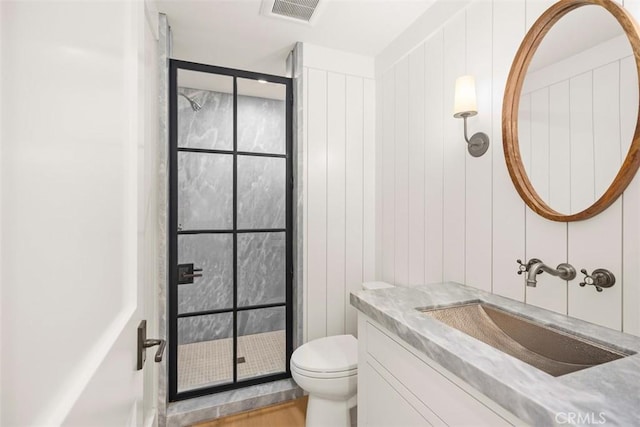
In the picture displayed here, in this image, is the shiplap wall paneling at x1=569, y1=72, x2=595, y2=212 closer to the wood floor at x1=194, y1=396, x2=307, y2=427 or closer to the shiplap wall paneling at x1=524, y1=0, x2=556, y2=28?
the shiplap wall paneling at x1=524, y1=0, x2=556, y2=28

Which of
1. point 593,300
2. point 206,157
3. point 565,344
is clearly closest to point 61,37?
point 565,344

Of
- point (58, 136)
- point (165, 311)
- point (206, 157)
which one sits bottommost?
point (165, 311)

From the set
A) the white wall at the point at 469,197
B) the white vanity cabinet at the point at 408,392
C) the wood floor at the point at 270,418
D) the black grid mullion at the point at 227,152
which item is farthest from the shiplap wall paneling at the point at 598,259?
the black grid mullion at the point at 227,152

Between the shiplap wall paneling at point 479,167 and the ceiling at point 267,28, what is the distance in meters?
0.45

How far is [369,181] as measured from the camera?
2.42 meters

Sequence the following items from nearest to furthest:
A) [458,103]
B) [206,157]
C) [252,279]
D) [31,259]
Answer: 1. [31,259]
2. [458,103]
3. [206,157]
4. [252,279]

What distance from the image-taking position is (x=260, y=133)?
221 centimetres

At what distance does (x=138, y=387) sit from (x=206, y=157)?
5.08 feet

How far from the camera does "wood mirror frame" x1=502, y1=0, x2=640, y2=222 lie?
37.6 inches

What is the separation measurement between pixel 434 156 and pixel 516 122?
0.53m

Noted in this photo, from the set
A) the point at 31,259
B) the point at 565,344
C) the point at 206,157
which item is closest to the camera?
the point at 31,259

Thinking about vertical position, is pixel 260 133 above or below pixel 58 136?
above

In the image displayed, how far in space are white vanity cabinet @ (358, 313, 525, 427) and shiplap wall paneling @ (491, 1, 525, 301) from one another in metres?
0.64

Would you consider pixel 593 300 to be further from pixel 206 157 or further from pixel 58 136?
pixel 206 157
